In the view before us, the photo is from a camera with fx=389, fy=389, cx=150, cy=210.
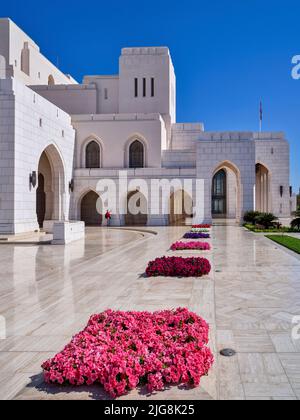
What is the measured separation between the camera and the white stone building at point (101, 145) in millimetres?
20125

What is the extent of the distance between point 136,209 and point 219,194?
52.4ft

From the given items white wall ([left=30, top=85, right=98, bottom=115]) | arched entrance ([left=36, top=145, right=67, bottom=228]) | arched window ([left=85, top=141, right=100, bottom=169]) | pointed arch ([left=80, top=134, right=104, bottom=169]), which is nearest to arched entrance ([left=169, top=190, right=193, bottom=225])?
pointed arch ([left=80, top=134, right=104, bottom=169])

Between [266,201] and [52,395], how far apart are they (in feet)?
131

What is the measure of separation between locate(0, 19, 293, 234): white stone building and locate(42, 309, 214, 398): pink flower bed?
16.4 metres

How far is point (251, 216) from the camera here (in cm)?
2617

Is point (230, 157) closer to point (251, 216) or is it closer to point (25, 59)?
point (251, 216)

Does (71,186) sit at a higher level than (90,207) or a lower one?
higher

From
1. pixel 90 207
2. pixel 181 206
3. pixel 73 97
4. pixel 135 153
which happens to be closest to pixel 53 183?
pixel 90 207

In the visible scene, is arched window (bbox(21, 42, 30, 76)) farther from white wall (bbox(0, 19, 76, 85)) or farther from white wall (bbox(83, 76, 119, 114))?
white wall (bbox(83, 76, 119, 114))

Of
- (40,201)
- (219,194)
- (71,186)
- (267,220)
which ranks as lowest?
(267,220)

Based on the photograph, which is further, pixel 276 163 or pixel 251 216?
pixel 276 163

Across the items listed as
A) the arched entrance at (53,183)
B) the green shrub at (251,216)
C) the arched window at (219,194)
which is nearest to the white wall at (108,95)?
the arched entrance at (53,183)

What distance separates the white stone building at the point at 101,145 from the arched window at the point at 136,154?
0.08 metres
